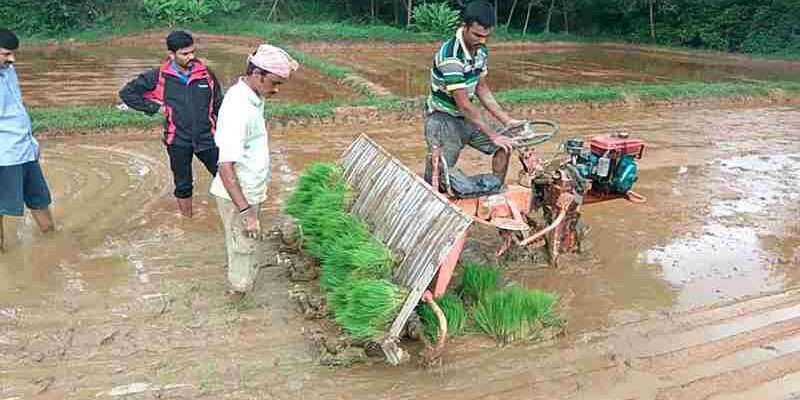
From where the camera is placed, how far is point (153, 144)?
25.4 ft

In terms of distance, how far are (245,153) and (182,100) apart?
1.66 m

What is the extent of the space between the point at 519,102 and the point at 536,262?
6131 mm

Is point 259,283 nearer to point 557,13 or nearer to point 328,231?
point 328,231

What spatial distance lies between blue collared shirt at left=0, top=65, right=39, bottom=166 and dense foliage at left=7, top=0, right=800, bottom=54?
60.7 ft

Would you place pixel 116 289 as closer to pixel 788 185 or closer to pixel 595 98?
pixel 788 185

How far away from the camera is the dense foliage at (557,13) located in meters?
22.5

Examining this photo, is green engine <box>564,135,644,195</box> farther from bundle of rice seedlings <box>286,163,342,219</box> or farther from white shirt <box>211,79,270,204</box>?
white shirt <box>211,79,270,204</box>

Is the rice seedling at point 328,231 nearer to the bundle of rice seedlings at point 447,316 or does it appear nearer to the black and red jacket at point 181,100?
the bundle of rice seedlings at point 447,316

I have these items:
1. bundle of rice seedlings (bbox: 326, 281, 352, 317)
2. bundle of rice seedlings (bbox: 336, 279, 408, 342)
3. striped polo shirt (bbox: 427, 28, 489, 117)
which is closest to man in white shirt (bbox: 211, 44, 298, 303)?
bundle of rice seedlings (bbox: 326, 281, 352, 317)

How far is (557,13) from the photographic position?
28.6m

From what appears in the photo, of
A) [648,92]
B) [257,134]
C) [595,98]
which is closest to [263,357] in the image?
[257,134]

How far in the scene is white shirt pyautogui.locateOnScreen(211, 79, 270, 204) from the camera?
11.4 ft

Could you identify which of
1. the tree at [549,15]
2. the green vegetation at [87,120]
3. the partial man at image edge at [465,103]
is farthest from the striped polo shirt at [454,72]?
the tree at [549,15]

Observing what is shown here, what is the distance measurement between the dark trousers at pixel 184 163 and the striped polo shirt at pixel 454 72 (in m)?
1.83
